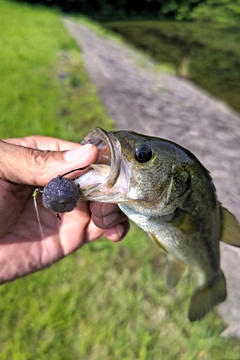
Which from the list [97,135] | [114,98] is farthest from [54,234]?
[114,98]

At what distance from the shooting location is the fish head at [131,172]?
189cm

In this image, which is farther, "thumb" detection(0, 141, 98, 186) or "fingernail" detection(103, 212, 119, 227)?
"fingernail" detection(103, 212, 119, 227)

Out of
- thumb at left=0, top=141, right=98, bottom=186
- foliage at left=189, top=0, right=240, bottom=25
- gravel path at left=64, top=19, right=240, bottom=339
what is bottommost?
foliage at left=189, top=0, right=240, bottom=25

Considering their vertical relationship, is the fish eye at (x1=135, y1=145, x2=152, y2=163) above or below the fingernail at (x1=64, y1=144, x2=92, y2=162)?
above

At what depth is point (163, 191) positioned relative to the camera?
2.06m

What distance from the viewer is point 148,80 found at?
11.0 m

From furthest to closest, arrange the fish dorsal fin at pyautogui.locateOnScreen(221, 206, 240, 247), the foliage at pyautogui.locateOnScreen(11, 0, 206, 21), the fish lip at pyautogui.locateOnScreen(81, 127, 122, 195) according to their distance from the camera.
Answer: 1. the foliage at pyautogui.locateOnScreen(11, 0, 206, 21)
2. the fish dorsal fin at pyautogui.locateOnScreen(221, 206, 240, 247)
3. the fish lip at pyautogui.locateOnScreen(81, 127, 122, 195)

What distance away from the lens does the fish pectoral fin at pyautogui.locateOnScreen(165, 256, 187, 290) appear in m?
2.72

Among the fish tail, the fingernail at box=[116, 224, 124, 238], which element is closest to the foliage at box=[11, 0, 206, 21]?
the fingernail at box=[116, 224, 124, 238]

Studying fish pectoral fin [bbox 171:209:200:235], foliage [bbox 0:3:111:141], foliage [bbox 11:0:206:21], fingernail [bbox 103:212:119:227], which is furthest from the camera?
foliage [bbox 11:0:206:21]

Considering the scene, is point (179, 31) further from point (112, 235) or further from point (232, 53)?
point (112, 235)

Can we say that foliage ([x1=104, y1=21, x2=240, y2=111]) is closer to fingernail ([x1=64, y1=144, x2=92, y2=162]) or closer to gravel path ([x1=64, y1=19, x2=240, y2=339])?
gravel path ([x1=64, y1=19, x2=240, y2=339])

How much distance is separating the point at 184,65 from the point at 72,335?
13.3 m

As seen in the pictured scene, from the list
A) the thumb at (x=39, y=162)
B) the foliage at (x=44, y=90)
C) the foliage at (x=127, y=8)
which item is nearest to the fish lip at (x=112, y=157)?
the thumb at (x=39, y=162)
